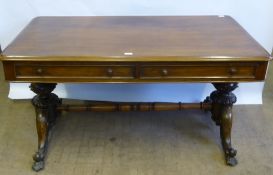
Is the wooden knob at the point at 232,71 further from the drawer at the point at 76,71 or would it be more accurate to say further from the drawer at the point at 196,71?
the drawer at the point at 76,71

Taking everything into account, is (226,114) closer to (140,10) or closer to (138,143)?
(138,143)

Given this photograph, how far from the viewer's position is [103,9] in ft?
6.48

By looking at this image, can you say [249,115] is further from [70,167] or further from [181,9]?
[70,167]

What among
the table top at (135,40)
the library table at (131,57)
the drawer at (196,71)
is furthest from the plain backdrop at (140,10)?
the drawer at (196,71)

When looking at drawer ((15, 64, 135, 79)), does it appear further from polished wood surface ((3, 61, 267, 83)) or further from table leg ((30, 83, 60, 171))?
table leg ((30, 83, 60, 171))

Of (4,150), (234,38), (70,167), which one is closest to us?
(234,38)

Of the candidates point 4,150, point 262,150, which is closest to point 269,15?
point 262,150

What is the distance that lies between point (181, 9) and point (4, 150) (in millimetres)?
1354

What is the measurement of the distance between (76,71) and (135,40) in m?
0.32

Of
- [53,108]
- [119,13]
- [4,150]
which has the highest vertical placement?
[119,13]

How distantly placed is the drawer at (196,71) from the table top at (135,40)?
51 mm

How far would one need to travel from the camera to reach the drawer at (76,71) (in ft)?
4.42

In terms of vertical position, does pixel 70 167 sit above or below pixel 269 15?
below

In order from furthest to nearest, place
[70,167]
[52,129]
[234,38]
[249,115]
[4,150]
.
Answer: [249,115]
[52,129]
[4,150]
[70,167]
[234,38]
